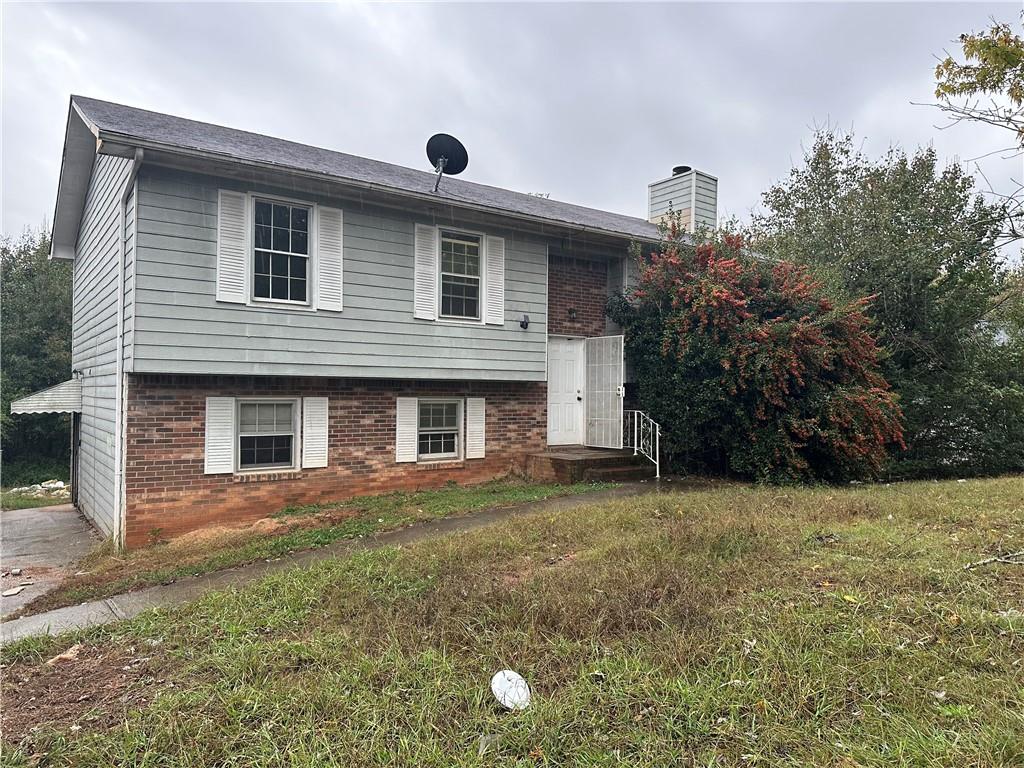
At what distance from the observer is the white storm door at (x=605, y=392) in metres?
10.7

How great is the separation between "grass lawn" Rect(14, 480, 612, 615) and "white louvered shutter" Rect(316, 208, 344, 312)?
287 centimetres

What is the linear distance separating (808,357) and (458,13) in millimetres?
8362

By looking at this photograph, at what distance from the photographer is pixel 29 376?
1686cm

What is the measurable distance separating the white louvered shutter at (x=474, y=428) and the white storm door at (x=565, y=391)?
5.15ft

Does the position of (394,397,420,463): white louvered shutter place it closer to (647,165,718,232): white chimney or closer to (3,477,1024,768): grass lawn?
(3,477,1024,768): grass lawn

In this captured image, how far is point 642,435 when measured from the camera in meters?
10.7

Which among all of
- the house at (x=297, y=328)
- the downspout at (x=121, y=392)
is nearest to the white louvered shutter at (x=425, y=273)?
the house at (x=297, y=328)

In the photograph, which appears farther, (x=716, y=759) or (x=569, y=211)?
(x=569, y=211)

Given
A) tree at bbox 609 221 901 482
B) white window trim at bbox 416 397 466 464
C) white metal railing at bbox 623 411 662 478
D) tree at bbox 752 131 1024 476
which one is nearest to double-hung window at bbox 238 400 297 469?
white window trim at bbox 416 397 466 464

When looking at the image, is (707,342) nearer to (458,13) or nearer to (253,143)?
(458,13)

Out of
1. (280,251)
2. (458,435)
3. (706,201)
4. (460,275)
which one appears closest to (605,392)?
(458,435)

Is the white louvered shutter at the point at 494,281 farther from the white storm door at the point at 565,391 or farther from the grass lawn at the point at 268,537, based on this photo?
the grass lawn at the point at 268,537

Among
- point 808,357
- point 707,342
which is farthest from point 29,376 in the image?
point 808,357

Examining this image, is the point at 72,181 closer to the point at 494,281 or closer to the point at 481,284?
the point at 481,284
